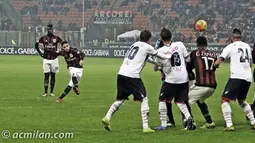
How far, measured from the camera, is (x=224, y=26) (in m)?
61.3

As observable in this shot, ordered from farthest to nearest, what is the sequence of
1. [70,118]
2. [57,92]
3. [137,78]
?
[57,92] < [70,118] < [137,78]

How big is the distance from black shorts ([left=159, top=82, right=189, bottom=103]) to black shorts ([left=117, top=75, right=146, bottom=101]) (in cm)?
49

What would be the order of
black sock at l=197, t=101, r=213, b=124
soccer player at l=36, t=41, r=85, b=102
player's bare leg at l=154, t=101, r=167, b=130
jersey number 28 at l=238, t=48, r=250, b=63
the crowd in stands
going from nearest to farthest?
jersey number 28 at l=238, t=48, r=250, b=63
player's bare leg at l=154, t=101, r=167, b=130
black sock at l=197, t=101, r=213, b=124
soccer player at l=36, t=41, r=85, b=102
the crowd in stands

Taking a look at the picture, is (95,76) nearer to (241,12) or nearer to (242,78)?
(242,78)

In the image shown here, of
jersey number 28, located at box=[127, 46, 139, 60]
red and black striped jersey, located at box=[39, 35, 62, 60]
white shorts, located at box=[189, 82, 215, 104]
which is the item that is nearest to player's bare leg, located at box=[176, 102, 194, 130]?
white shorts, located at box=[189, 82, 215, 104]

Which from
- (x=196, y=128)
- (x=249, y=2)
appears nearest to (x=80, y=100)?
(x=196, y=128)

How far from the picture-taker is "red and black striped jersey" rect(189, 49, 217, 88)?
41.8 ft

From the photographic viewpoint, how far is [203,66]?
501 inches

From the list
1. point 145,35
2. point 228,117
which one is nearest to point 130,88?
point 145,35

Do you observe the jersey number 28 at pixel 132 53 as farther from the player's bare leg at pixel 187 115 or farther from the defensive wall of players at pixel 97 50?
the defensive wall of players at pixel 97 50

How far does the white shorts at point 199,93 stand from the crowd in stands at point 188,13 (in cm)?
4624

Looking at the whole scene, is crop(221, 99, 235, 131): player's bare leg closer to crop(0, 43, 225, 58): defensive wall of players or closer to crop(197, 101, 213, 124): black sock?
crop(197, 101, 213, 124): black sock

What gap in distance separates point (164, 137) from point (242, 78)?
2.19 m

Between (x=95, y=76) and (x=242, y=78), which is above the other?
(x=242, y=78)
